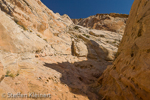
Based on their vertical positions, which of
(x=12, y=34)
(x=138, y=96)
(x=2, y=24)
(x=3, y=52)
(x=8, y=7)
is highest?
(x=8, y=7)

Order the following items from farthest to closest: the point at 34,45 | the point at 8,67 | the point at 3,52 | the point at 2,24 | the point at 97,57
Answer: the point at 97,57 < the point at 34,45 < the point at 2,24 < the point at 3,52 < the point at 8,67

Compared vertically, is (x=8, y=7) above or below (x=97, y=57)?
above

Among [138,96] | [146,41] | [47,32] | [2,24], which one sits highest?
[47,32]

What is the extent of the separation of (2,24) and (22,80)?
14.5ft

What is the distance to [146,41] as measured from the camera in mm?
4125

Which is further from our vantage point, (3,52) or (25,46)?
(25,46)

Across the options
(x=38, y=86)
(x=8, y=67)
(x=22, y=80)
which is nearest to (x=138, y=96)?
(x=38, y=86)

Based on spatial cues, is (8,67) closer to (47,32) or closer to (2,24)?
(2,24)

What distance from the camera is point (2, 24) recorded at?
588 centimetres

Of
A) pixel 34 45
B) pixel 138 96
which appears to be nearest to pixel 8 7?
pixel 34 45

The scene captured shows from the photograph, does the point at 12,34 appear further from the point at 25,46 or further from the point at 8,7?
the point at 8,7

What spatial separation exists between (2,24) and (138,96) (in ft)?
30.2

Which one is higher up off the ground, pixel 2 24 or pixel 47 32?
pixel 47 32

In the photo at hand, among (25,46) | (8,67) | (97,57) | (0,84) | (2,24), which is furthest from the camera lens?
(97,57)
